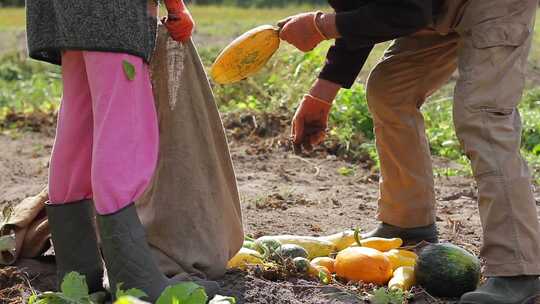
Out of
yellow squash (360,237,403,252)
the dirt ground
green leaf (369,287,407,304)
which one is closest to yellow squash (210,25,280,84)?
the dirt ground

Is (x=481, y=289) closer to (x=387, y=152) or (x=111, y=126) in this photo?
(x=387, y=152)

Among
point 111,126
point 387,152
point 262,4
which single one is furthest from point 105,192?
point 262,4

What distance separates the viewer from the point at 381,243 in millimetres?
4637

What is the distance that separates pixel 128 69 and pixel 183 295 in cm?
81

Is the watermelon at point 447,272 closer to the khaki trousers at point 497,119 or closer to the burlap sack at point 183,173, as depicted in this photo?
the khaki trousers at point 497,119

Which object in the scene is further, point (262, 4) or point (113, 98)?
point (262, 4)

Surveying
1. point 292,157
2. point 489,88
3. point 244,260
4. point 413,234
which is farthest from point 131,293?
point 292,157

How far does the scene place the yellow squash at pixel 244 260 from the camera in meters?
4.25

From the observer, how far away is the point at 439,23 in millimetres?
4195

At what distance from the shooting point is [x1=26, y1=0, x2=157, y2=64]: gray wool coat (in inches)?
135

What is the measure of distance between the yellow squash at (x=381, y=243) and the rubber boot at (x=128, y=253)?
1.34 metres

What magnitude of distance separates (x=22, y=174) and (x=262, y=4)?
17.2m

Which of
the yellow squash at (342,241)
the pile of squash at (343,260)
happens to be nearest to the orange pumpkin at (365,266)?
the pile of squash at (343,260)

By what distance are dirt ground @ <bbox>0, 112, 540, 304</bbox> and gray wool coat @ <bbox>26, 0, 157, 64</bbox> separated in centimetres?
102
